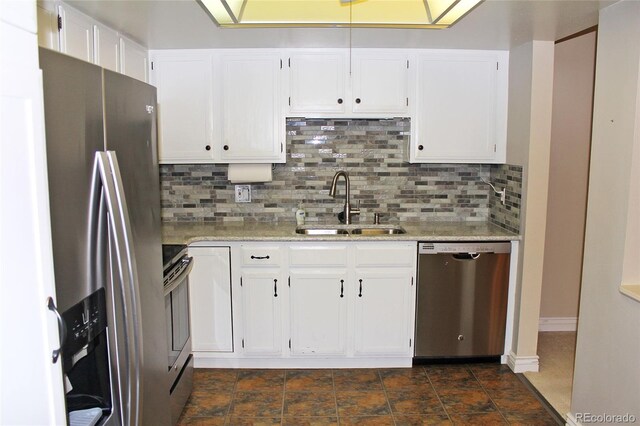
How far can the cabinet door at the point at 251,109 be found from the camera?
3557mm

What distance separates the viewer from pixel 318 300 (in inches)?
136

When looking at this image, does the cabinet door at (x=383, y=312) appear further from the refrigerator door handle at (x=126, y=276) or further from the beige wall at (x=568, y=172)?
the refrigerator door handle at (x=126, y=276)

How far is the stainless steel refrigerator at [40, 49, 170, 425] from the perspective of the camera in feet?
4.00

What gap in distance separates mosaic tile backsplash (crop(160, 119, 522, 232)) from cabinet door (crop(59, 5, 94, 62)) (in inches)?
56.6

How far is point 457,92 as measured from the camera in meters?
3.62

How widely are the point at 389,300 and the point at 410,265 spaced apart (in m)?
0.27

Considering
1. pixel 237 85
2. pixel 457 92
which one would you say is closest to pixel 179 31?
pixel 237 85

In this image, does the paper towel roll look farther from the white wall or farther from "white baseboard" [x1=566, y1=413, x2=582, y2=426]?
the white wall

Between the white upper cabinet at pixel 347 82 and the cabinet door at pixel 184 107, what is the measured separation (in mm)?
575

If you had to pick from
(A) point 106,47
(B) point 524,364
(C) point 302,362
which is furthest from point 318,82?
(B) point 524,364

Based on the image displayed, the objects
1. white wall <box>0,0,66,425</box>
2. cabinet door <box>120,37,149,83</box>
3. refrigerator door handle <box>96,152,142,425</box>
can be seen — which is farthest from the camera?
cabinet door <box>120,37,149,83</box>

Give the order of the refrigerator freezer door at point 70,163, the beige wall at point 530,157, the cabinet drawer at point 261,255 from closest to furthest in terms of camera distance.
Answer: the refrigerator freezer door at point 70,163 < the beige wall at point 530,157 < the cabinet drawer at point 261,255

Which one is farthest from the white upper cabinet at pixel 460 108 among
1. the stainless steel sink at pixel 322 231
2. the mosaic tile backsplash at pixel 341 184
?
the stainless steel sink at pixel 322 231

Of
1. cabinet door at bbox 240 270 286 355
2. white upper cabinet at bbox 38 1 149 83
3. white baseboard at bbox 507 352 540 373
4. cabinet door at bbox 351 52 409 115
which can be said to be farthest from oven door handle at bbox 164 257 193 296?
white baseboard at bbox 507 352 540 373
